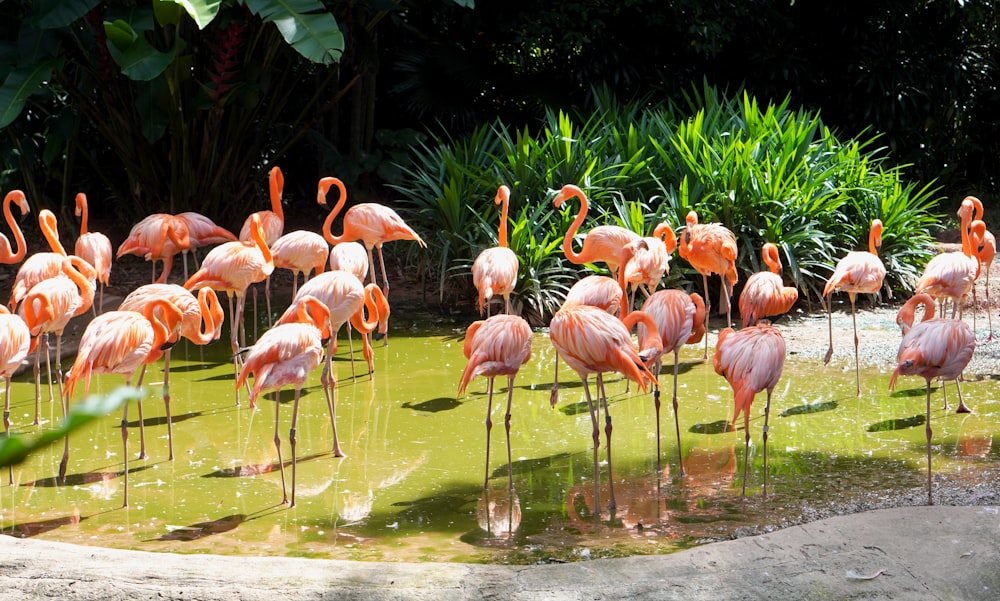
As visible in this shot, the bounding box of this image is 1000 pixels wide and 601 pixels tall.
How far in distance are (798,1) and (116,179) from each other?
769cm

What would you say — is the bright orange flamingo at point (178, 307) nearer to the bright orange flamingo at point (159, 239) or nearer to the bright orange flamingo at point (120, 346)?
the bright orange flamingo at point (120, 346)

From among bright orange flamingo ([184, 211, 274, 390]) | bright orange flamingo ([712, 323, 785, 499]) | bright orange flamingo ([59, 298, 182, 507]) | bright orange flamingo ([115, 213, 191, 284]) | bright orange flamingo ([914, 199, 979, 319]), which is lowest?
bright orange flamingo ([712, 323, 785, 499])

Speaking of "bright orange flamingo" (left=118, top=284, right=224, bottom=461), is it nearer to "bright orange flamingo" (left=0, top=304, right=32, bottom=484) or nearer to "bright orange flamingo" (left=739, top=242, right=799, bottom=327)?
"bright orange flamingo" (left=0, top=304, right=32, bottom=484)

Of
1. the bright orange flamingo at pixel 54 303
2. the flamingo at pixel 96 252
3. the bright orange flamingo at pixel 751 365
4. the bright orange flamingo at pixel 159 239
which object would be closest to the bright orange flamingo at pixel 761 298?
the bright orange flamingo at pixel 751 365

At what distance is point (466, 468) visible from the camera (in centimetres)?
476

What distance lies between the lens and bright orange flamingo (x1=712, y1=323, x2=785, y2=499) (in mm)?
4164

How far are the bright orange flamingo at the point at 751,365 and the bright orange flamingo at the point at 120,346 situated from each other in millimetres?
2434

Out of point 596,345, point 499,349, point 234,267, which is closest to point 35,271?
point 234,267

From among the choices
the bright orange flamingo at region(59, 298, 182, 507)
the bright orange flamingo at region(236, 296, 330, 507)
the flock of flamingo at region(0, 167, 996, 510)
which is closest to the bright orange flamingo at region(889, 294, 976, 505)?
the flock of flamingo at region(0, 167, 996, 510)

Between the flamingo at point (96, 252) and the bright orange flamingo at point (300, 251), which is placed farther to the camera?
the flamingo at point (96, 252)

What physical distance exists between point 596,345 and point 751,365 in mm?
660

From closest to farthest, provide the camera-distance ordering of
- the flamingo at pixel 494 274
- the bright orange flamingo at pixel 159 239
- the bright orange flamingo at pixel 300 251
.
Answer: the flamingo at pixel 494 274 → the bright orange flamingo at pixel 300 251 → the bright orange flamingo at pixel 159 239

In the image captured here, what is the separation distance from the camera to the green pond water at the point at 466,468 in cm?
397

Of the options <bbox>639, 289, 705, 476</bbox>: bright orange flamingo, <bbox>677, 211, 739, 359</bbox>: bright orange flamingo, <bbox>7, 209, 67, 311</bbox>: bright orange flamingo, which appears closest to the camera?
<bbox>639, 289, 705, 476</bbox>: bright orange flamingo
